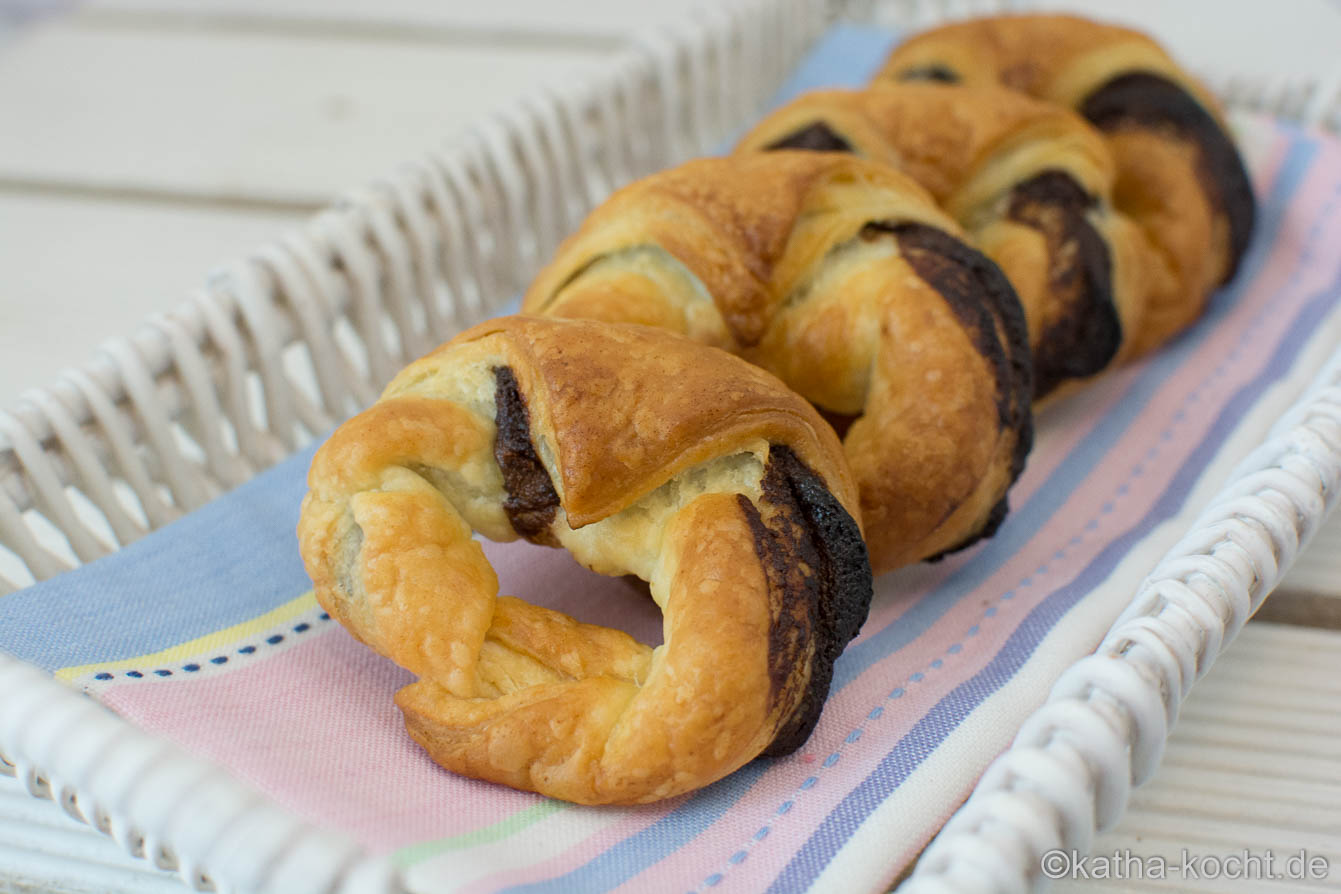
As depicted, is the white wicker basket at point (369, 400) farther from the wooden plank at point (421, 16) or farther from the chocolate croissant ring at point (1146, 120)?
the wooden plank at point (421, 16)

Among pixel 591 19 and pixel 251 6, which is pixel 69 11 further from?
pixel 591 19

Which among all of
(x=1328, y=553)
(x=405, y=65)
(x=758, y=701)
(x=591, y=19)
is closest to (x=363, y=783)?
(x=758, y=701)

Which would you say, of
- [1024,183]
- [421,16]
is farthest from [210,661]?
[421,16]

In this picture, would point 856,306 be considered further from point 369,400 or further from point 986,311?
point 369,400

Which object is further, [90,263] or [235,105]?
[235,105]

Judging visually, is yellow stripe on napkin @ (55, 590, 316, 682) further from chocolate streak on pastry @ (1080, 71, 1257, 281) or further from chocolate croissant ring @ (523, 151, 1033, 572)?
chocolate streak on pastry @ (1080, 71, 1257, 281)

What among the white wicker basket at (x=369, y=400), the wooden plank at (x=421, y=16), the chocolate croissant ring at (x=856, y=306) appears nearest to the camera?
the white wicker basket at (x=369, y=400)

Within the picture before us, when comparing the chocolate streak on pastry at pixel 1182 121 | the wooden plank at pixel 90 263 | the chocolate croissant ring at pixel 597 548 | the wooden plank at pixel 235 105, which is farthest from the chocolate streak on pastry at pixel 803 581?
the wooden plank at pixel 235 105
